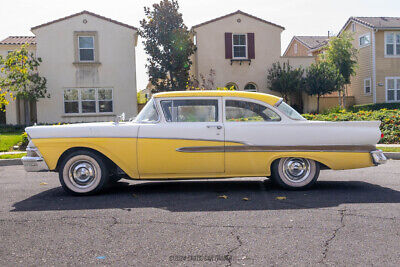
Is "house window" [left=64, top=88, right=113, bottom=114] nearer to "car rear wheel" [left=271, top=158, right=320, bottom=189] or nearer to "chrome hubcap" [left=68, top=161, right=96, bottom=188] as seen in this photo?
"chrome hubcap" [left=68, top=161, right=96, bottom=188]

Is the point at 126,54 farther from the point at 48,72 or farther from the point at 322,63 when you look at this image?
the point at 322,63

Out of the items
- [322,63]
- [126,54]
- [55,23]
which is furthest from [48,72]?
[322,63]

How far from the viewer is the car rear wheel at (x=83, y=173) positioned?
6.67 meters

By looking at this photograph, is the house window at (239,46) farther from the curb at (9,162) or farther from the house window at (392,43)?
the curb at (9,162)

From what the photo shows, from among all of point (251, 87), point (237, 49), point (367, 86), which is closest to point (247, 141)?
point (237, 49)

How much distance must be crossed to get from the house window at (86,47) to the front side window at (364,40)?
18.9 metres

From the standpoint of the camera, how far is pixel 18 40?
29438 mm

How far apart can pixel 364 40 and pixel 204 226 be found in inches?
1222

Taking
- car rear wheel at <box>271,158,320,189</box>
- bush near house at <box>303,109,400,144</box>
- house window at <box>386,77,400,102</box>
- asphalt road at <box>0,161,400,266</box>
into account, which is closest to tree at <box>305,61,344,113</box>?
house window at <box>386,77,400,102</box>

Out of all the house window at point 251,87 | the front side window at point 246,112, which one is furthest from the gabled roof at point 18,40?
the front side window at point 246,112

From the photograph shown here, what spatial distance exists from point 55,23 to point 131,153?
20744mm

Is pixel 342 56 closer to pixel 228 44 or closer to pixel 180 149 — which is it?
pixel 228 44

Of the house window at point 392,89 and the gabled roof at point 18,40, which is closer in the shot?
the gabled roof at point 18,40

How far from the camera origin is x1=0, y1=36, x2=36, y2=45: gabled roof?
94.3 ft
